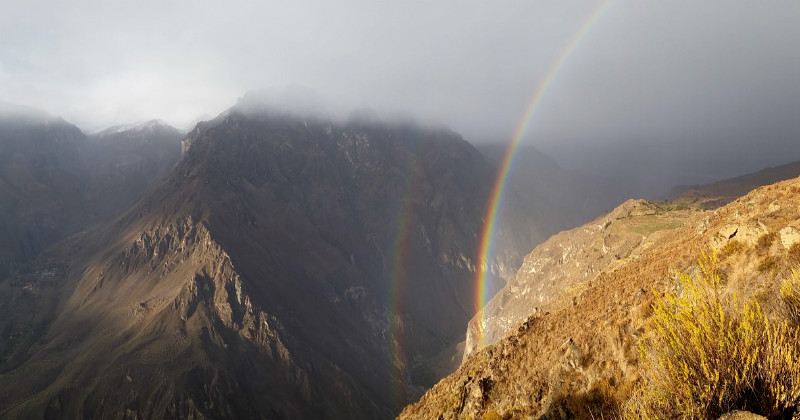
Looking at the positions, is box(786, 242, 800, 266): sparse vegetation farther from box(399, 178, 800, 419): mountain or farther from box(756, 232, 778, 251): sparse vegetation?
box(756, 232, 778, 251): sparse vegetation

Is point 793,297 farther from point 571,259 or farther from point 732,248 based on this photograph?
point 571,259

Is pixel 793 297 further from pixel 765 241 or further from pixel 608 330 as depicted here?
pixel 608 330

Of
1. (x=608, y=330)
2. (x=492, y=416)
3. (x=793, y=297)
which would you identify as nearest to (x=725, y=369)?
(x=793, y=297)

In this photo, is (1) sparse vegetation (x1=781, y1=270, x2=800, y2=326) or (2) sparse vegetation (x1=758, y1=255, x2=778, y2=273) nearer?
(1) sparse vegetation (x1=781, y1=270, x2=800, y2=326)

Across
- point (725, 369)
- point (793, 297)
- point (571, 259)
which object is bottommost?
point (571, 259)

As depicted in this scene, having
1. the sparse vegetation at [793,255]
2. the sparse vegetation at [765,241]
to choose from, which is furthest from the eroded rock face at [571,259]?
the sparse vegetation at [793,255]

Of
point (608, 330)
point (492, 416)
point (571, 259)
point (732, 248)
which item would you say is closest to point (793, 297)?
point (732, 248)

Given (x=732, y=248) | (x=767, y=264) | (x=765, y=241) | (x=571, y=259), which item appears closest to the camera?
(x=767, y=264)

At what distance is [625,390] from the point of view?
15961 mm

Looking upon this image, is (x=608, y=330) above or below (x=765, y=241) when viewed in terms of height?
below

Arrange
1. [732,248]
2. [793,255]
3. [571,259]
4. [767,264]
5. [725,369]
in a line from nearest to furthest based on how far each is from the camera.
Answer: [725,369], [793,255], [767,264], [732,248], [571,259]

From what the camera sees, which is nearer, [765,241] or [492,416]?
[765,241]

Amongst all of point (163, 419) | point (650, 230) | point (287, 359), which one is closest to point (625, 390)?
point (650, 230)

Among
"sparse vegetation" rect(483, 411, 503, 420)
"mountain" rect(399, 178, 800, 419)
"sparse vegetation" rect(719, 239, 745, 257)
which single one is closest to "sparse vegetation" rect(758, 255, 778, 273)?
"mountain" rect(399, 178, 800, 419)
